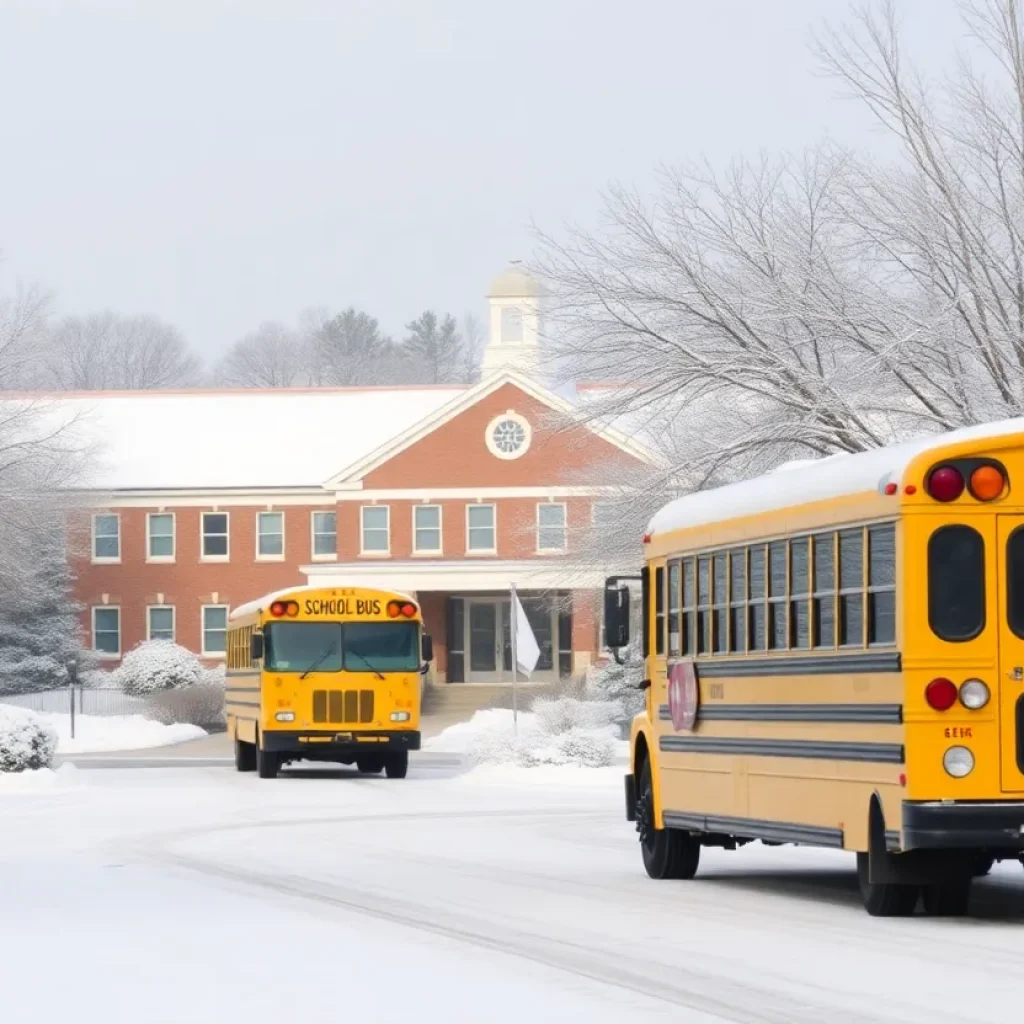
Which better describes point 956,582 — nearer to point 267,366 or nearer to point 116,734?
point 116,734

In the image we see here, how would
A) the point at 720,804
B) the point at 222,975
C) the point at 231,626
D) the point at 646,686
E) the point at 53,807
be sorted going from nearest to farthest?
1. the point at 222,975
2. the point at 720,804
3. the point at 646,686
4. the point at 53,807
5. the point at 231,626

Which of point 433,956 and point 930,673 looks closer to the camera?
point 433,956

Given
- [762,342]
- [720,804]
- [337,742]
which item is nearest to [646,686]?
[720,804]

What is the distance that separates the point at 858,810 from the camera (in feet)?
45.9

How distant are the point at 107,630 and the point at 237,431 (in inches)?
277

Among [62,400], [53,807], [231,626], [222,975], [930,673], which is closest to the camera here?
[222,975]

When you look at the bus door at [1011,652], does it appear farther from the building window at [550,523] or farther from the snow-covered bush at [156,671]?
the snow-covered bush at [156,671]

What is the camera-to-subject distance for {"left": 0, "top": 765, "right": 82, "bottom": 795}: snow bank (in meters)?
33.2

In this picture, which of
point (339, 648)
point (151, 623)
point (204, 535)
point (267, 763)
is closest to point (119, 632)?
point (151, 623)

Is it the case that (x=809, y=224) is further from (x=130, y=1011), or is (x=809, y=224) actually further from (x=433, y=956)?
(x=130, y=1011)

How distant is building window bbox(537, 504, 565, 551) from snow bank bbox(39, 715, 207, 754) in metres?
12.8

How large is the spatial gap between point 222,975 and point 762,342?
19.8m

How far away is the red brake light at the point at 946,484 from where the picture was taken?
44.0 ft

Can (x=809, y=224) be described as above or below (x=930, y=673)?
above
